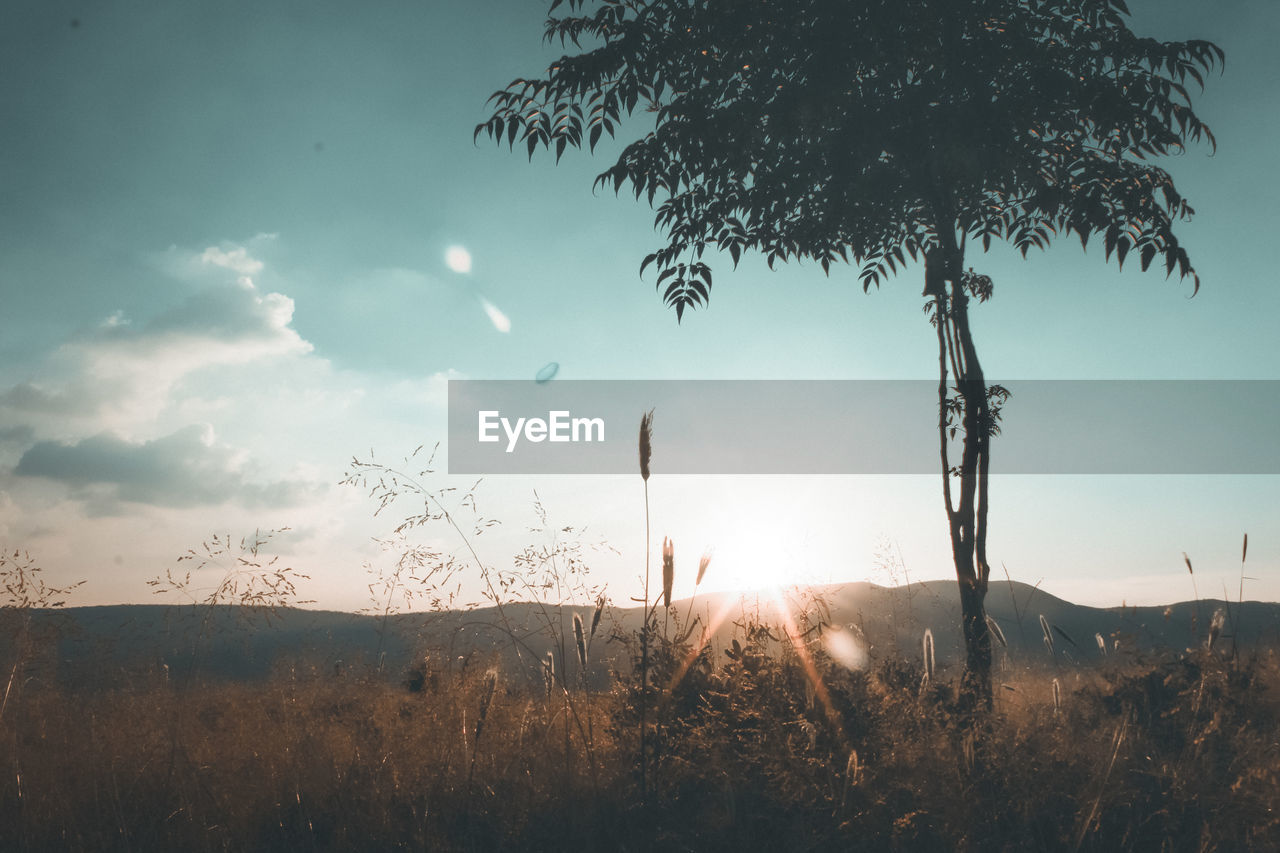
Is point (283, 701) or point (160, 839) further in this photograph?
point (283, 701)

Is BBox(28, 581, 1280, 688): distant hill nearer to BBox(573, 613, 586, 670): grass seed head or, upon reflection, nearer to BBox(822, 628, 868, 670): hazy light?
BBox(822, 628, 868, 670): hazy light

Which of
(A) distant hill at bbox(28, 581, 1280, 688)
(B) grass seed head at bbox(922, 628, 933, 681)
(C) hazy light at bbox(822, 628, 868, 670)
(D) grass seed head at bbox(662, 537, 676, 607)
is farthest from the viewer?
(A) distant hill at bbox(28, 581, 1280, 688)

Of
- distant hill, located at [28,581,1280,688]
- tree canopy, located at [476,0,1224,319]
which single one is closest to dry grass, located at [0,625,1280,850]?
distant hill, located at [28,581,1280,688]

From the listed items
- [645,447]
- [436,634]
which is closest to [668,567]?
[645,447]

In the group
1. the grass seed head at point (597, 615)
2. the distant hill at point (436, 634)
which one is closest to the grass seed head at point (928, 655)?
the distant hill at point (436, 634)

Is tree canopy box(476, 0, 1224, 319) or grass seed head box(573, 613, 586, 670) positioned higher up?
tree canopy box(476, 0, 1224, 319)

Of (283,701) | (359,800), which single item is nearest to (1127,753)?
(359,800)

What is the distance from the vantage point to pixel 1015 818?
8.50 ft

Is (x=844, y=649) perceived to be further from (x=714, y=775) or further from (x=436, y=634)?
(x=436, y=634)

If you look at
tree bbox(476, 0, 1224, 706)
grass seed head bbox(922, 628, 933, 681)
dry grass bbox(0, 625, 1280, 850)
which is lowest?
dry grass bbox(0, 625, 1280, 850)

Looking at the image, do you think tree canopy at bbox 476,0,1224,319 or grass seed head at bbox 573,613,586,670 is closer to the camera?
grass seed head at bbox 573,613,586,670

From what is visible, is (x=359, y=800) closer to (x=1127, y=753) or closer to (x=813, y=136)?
(x=1127, y=753)

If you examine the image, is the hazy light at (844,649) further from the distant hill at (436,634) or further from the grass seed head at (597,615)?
the grass seed head at (597,615)

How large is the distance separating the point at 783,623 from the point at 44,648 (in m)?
4.33
